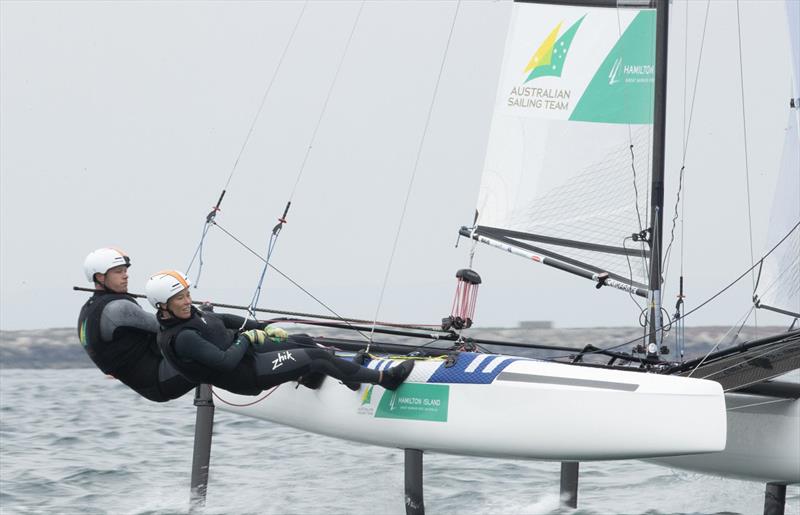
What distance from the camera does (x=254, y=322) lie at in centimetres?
677

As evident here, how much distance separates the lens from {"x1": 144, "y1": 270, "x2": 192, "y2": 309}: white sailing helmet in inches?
228

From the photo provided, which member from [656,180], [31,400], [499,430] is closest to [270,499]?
[499,430]

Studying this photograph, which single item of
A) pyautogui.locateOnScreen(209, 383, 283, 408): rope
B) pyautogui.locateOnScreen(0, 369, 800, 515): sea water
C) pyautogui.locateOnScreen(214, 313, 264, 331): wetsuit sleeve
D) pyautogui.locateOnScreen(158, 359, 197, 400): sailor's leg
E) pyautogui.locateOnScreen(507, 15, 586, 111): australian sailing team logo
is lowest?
pyautogui.locateOnScreen(0, 369, 800, 515): sea water

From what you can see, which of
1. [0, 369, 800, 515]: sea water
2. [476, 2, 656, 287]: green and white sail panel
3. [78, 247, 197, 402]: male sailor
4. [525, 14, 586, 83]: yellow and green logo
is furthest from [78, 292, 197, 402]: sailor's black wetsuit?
[525, 14, 586, 83]: yellow and green logo

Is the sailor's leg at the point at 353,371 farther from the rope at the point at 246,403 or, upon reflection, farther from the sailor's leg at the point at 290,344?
the rope at the point at 246,403

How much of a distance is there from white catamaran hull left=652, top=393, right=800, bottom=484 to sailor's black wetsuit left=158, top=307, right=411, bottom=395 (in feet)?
6.26

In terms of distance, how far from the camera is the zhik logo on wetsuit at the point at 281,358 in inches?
245

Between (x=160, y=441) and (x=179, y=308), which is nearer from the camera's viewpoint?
(x=179, y=308)

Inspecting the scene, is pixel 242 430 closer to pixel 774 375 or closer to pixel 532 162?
pixel 532 162

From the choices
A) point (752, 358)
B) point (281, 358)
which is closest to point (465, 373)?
point (281, 358)

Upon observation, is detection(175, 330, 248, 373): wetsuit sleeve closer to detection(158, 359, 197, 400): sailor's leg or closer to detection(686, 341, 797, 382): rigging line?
detection(158, 359, 197, 400): sailor's leg

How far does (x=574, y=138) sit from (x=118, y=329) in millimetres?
3328

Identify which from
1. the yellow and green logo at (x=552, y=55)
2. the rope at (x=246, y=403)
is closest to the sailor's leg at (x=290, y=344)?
the rope at (x=246, y=403)

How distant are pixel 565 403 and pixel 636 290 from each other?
1738 millimetres
